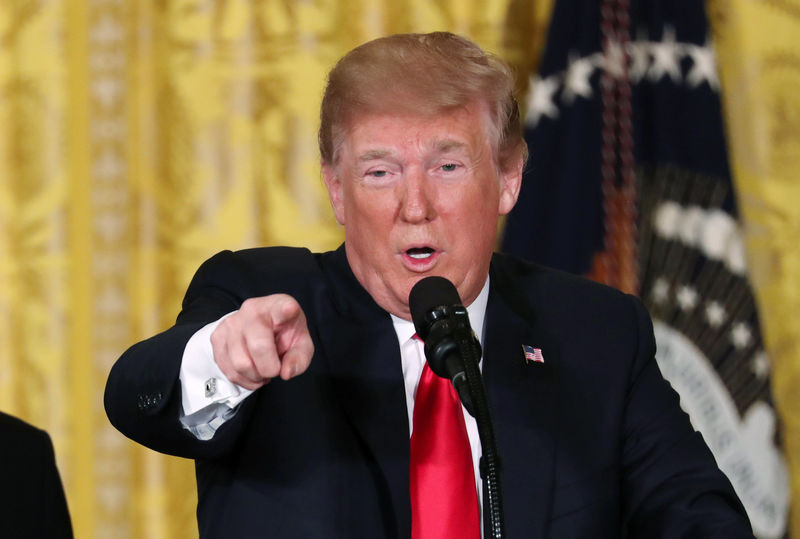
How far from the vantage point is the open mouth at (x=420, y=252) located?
1.78 m

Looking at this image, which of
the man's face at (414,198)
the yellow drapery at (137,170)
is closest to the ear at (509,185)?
the man's face at (414,198)

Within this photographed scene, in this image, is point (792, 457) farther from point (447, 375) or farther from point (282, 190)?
point (447, 375)

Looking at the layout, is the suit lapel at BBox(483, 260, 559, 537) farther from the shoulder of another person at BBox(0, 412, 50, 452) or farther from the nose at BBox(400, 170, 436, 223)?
the shoulder of another person at BBox(0, 412, 50, 452)

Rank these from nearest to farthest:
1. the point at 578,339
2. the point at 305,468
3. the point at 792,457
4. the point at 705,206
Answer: the point at 305,468 < the point at 578,339 < the point at 705,206 < the point at 792,457

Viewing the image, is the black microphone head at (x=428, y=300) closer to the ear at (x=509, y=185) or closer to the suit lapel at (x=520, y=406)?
Result: the suit lapel at (x=520, y=406)

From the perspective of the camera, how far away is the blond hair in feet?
5.80

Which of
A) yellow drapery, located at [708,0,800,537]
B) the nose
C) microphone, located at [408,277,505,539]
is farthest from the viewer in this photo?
yellow drapery, located at [708,0,800,537]

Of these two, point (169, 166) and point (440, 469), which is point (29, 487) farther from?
point (169, 166)

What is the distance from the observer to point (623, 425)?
1.87 meters

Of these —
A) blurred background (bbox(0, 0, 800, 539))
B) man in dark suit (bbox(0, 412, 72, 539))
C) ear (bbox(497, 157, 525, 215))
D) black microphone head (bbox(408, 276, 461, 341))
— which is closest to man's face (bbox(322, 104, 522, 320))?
ear (bbox(497, 157, 525, 215))

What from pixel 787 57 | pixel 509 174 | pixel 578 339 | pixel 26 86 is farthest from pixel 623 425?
pixel 26 86

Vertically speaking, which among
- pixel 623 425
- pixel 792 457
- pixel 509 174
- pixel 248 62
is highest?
pixel 248 62

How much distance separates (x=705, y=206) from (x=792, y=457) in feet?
2.58

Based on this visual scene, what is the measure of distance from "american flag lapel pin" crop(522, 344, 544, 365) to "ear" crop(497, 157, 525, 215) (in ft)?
0.83
